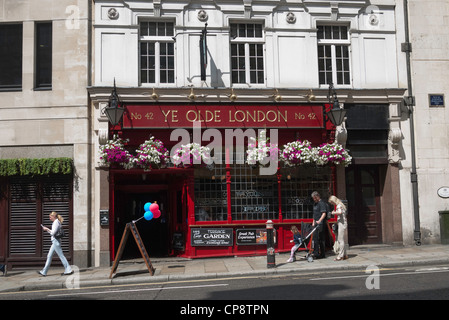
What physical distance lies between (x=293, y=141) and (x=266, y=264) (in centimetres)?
410

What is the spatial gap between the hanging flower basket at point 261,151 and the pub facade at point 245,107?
0.30 metres

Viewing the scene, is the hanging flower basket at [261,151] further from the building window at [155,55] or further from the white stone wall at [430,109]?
the white stone wall at [430,109]

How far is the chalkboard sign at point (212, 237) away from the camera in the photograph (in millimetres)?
12781

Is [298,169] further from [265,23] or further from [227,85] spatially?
[265,23]

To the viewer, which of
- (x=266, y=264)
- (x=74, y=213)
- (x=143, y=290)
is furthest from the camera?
(x=74, y=213)

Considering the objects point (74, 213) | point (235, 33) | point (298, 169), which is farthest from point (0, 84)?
point (298, 169)

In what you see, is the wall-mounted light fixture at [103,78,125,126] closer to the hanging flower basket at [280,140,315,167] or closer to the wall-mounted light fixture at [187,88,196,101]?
the wall-mounted light fixture at [187,88,196,101]

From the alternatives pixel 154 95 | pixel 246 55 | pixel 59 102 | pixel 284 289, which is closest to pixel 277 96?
pixel 246 55

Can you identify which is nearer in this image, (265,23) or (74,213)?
(74,213)

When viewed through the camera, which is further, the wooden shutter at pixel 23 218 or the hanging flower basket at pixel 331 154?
the wooden shutter at pixel 23 218

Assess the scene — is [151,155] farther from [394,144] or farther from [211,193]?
[394,144]

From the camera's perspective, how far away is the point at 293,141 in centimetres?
1340

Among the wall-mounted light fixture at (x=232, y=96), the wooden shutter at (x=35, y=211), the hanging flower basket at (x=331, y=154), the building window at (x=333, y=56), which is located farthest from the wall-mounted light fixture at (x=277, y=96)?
the wooden shutter at (x=35, y=211)

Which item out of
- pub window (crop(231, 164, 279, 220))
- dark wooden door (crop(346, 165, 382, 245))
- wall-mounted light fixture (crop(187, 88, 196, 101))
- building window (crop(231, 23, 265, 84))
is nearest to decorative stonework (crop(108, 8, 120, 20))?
wall-mounted light fixture (crop(187, 88, 196, 101))
